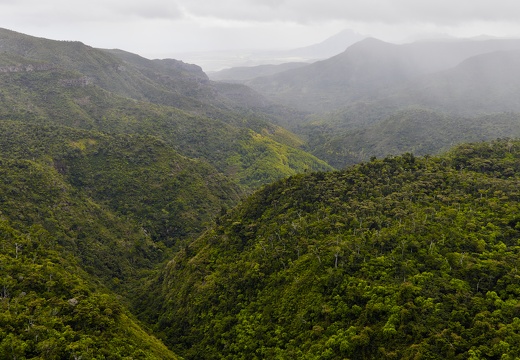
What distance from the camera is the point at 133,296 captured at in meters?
79.8

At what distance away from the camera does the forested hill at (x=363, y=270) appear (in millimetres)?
39844

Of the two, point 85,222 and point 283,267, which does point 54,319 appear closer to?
point 283,267

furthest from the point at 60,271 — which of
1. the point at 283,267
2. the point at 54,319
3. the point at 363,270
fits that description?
the point at 363,270

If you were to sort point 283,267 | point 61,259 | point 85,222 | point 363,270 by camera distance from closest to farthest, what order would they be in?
point 363,270 → point 283,267 → point 61,259 → point 85,222

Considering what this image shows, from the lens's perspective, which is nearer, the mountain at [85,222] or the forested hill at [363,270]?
the forested hill at [363,270]

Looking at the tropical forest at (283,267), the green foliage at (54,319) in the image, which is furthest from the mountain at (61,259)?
the tropical forest at (283,267)

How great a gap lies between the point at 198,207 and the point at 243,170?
7019 cm

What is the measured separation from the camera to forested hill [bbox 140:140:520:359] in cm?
3984

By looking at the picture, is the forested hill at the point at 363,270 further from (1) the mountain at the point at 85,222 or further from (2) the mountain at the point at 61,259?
(2) the mountain at the point at 61,259

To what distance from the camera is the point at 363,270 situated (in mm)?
49094

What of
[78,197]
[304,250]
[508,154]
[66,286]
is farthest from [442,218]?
[78,197]

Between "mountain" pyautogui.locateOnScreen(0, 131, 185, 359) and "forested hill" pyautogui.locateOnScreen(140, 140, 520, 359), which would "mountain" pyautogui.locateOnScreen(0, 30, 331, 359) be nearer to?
"mountain" pyautogui.locateOnScreen(0, 131, 185, 359)

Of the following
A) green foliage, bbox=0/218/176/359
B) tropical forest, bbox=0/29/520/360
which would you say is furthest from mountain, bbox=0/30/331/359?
tropical forest, bbox=0/29/520/360

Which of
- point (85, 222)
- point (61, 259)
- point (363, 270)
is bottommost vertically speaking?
point (85, 222)
